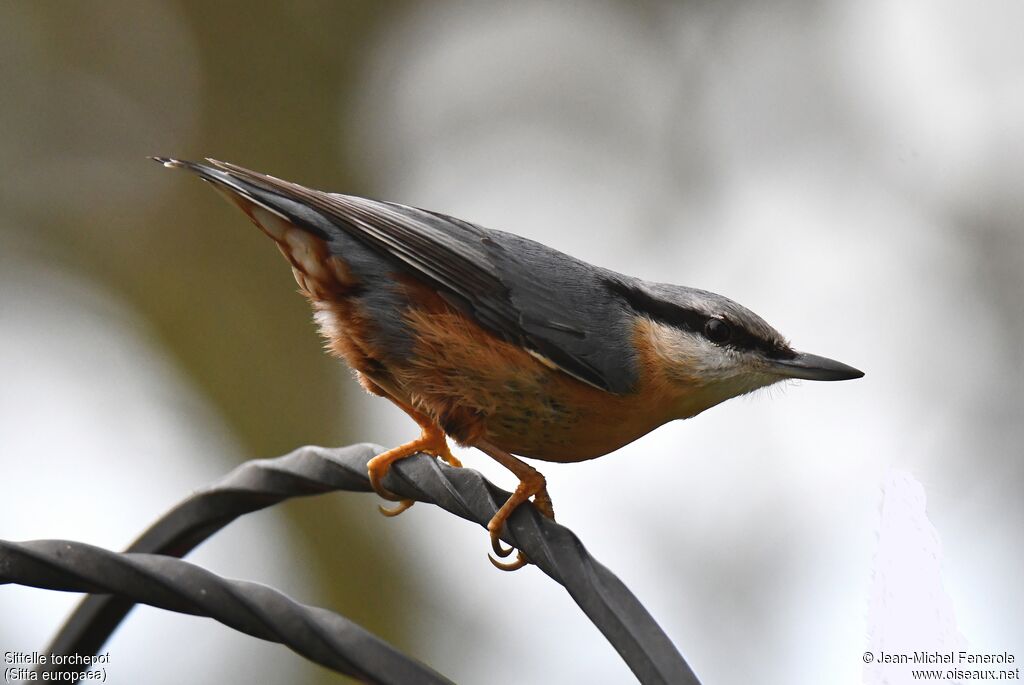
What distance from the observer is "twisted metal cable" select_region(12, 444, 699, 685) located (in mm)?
1609

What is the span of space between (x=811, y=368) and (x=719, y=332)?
255 millimetres

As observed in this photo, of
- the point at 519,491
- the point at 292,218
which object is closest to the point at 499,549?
the point at 519,491

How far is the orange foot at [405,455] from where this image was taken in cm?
221

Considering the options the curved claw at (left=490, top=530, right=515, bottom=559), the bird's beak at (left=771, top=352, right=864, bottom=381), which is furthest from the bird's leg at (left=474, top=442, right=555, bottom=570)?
the bird's beak at (left=771, top=352, right=864, bottom=381)

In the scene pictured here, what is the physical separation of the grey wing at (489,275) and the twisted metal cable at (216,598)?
3.55 ft

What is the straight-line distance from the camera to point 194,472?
18.7 ft

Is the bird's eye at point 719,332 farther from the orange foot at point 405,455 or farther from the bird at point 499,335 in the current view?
the orange foot at point 405,455

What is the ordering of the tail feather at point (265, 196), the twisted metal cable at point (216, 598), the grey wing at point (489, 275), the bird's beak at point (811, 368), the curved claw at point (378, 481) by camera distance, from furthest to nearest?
1. the bird's beak at point (811, 368)
2. the grey wing at point (489, 275)
3. the tail feather at point (265, 196)
4. the curved claw at point (378, 481)
5. the twisted metal cable at point (216, 598)

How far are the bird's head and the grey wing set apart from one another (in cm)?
11

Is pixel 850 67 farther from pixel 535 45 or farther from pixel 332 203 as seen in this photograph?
pixel 332 203

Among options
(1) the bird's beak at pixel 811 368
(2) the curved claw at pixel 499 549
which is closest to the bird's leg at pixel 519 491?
(2) the curved claw at pixel 499 549

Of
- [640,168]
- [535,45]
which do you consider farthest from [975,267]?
[535,45]

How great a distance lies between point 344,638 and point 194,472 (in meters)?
4.36

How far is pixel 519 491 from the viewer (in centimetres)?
232
